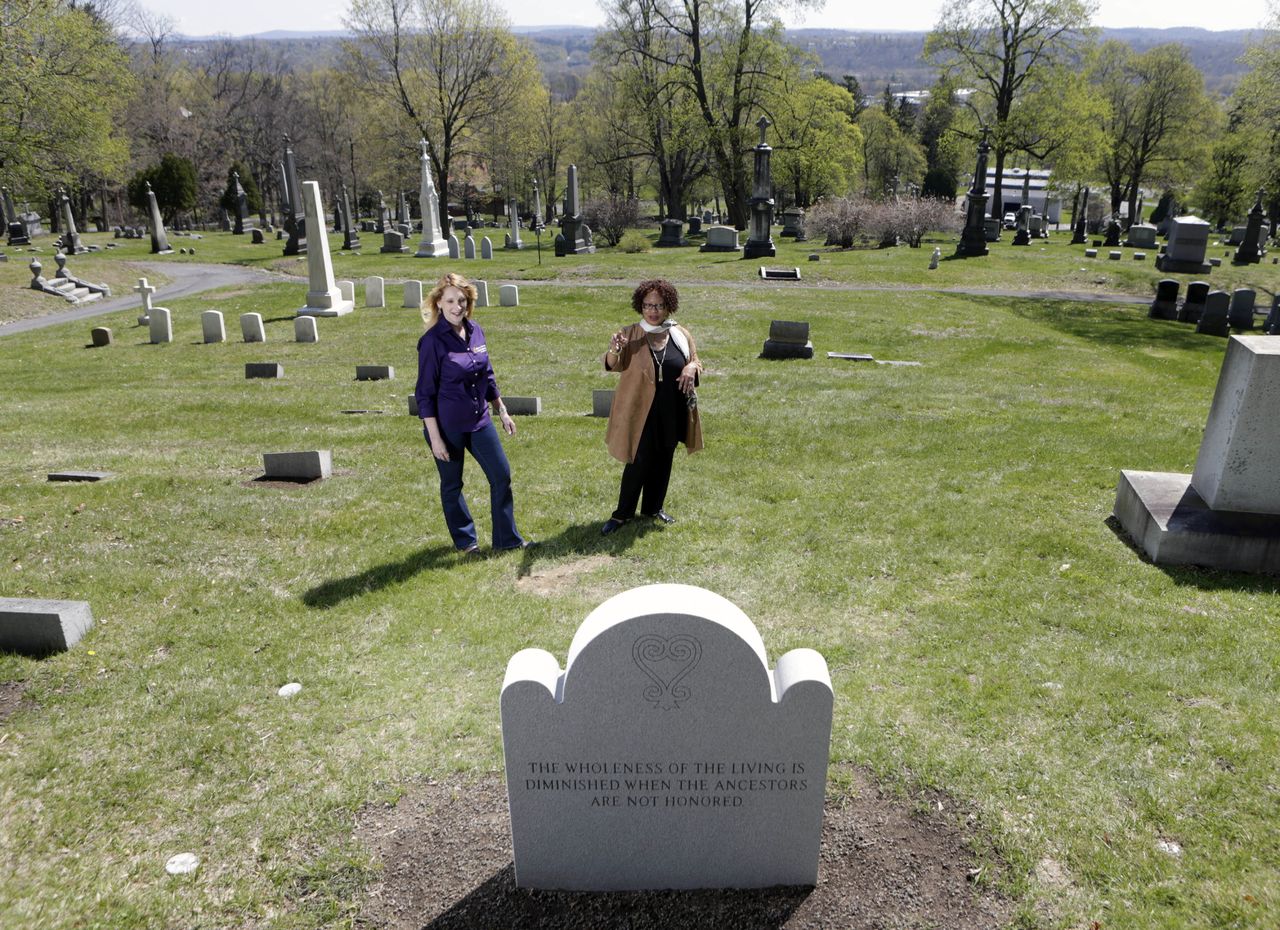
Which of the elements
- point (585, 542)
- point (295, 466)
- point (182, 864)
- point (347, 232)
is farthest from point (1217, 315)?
point (347, 232)

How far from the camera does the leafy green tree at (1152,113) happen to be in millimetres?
55375

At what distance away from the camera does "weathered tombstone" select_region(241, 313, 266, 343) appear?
19078mm

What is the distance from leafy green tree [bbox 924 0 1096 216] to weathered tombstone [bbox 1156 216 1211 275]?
13.6 metres

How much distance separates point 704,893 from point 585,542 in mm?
4000

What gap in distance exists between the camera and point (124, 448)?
11242 mm

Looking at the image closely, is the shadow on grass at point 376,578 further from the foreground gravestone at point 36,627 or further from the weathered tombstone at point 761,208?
the weathered tombstone at point 761,208

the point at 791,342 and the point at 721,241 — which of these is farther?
the point at 721,241

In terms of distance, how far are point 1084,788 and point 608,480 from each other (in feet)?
19.2

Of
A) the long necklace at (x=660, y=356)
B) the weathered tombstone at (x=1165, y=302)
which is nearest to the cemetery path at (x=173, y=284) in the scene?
the long necklace at (x=660, y=356)

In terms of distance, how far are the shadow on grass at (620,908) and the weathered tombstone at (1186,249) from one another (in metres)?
34.4

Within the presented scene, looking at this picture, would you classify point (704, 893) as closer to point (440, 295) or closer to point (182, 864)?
point (182, 864)

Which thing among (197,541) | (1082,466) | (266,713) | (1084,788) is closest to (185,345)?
(197,541)

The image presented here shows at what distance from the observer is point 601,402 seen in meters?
11.6

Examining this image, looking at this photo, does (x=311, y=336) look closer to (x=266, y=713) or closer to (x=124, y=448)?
(x=124, y=448)
